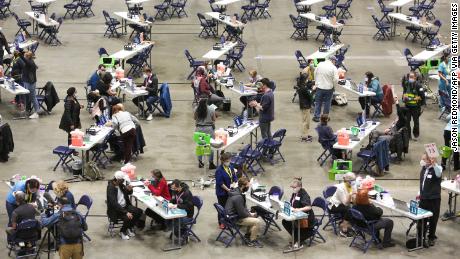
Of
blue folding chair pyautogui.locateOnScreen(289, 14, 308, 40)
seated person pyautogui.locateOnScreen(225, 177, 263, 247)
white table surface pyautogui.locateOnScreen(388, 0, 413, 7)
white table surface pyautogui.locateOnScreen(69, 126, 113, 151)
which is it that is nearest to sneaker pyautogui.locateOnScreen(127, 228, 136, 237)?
seated person pyautogui.locateOnScreen(225, 177, 263, 247)

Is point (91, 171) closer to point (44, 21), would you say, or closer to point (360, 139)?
point (360, 139)

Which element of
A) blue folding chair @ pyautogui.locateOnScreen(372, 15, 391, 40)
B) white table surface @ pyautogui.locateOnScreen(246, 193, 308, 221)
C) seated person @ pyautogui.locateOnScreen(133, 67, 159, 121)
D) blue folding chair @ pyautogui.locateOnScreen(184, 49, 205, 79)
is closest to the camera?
white table surface @ pyautogui.locateOnScreen(246, 193, 308, 221)

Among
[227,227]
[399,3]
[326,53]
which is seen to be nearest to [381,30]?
[399,3]

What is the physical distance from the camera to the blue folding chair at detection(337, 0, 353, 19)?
3941 cm

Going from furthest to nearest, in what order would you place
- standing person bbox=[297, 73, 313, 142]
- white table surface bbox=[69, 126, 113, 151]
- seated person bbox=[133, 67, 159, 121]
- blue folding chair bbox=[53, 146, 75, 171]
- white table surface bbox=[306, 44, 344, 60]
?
white table surface bbox=[306, 44, 344, 60] → seated person bbox=[133, 67, 159, 121] → standing person bbox=[297, 73, 313, 142] → blue folding chair bbox=[53, 146, 75, 171] → white table surface bbox=[69, 126, 113, 151]

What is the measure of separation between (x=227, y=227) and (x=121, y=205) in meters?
2.08

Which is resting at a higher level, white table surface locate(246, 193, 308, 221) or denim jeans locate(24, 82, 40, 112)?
white table surface locate(246, 193, 308, 221)

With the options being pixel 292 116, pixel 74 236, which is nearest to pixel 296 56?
pixel 292 116

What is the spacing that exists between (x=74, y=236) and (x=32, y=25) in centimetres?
1946

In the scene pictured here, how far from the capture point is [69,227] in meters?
19.0

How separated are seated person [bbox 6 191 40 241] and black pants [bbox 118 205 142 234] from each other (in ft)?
6.01

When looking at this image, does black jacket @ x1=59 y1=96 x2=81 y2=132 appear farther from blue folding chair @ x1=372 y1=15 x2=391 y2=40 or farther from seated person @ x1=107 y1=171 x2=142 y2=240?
blue folding chair @ x1=372 y1=15 x2=391 y2=40

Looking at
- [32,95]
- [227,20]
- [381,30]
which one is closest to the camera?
[32,95]

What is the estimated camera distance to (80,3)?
39.1 m
